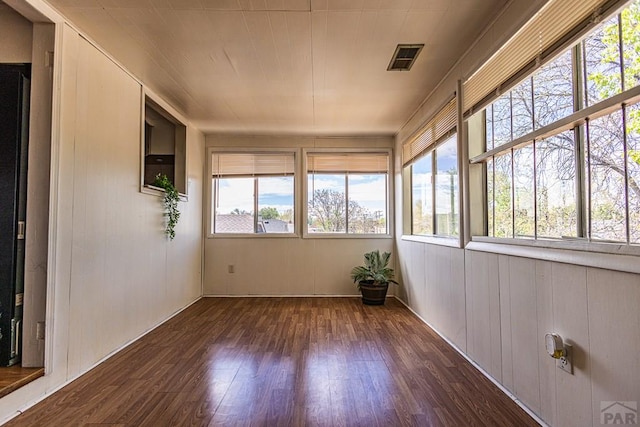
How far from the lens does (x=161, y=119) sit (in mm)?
4375

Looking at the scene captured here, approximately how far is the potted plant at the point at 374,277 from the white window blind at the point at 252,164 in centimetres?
178

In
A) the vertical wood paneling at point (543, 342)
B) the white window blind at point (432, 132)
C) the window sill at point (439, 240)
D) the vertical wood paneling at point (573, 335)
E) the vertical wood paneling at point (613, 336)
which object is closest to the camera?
the vertical wood paneling at point (613, 336)

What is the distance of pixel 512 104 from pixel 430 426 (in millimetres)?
1960

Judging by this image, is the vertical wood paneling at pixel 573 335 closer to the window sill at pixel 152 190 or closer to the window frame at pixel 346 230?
the window sill at pixel 152 190

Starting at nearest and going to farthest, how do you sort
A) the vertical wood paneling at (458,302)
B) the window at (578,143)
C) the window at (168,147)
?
the window at (578,143) → the vertical wood paneling at (458,302) → the window at (168,147)

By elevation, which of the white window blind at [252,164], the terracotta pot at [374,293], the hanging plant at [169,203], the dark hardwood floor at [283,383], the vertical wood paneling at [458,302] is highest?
the white window blind at [252,164]

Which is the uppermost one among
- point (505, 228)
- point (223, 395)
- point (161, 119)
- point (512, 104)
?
point (161, 119)

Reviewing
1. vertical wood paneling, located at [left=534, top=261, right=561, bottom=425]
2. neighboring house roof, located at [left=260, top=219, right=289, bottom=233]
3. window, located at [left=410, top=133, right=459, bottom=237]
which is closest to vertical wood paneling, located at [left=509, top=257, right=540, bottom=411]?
vertical wood paneling, located at [left=534, top=261, right=561, bottom=425]

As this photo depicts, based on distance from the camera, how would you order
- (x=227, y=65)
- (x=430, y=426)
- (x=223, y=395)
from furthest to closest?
(x=227, y=65) < (x=223, y=395) < (x=430, y=426)

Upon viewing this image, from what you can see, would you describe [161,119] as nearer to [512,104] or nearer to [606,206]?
[512,104]

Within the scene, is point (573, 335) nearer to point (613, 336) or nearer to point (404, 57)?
point (613, 336)

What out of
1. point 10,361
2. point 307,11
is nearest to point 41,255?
point 10,361

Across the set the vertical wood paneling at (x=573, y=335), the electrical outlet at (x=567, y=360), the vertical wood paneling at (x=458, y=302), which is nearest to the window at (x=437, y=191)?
the vertical wood paneling at (x=458, y=302)

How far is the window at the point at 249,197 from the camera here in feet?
17.3
